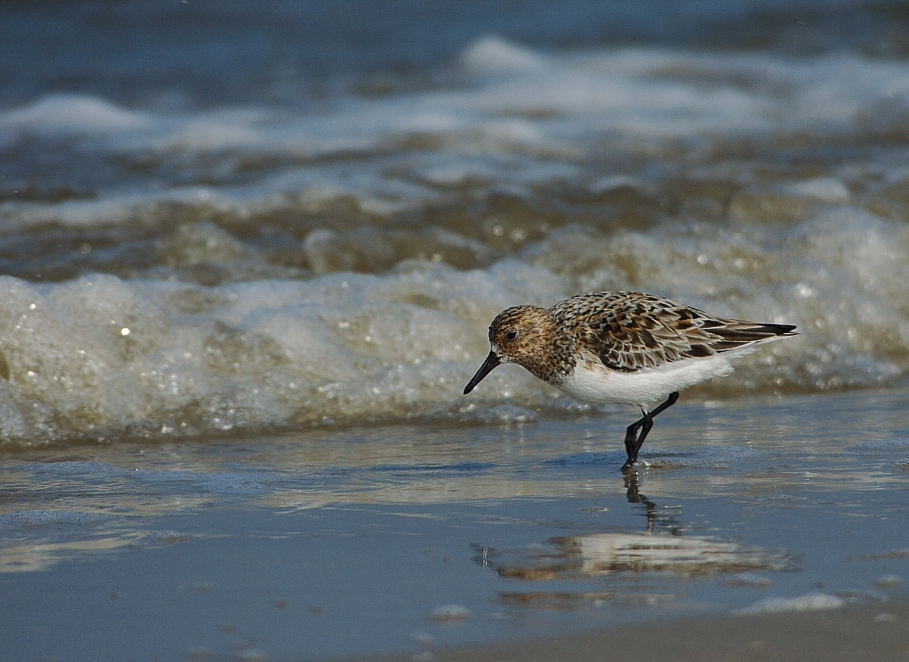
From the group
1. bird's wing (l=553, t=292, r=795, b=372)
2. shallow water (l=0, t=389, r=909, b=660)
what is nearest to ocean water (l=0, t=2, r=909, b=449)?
shallow water (l=0, t=389, r=909, b=660)

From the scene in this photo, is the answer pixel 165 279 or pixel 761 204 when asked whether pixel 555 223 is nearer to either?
pixel 761 204

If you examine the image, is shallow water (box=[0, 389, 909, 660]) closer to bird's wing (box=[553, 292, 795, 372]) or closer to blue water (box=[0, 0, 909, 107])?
bird's wing (box=[553, 292, 795, 372])

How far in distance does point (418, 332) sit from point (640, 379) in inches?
98.1

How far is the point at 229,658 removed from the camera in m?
3.38

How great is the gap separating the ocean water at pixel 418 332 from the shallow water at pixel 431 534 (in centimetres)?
2

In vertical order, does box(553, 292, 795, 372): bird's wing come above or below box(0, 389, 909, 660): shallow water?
above

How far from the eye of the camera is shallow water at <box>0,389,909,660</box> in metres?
3.66

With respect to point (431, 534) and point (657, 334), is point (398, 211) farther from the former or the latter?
point (431, 534)

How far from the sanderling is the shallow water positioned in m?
0.34

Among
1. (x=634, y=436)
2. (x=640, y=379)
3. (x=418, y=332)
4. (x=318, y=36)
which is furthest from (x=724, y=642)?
(x=318, y=36)

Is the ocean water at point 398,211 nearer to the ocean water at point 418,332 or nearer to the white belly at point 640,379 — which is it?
the ocean water at point 418,332

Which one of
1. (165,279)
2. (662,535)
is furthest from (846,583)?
(165,279)

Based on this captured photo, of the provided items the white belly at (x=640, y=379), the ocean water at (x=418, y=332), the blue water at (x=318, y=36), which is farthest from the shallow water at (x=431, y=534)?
the blue water at (x=318, y=36)

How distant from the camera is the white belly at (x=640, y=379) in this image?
567cm
